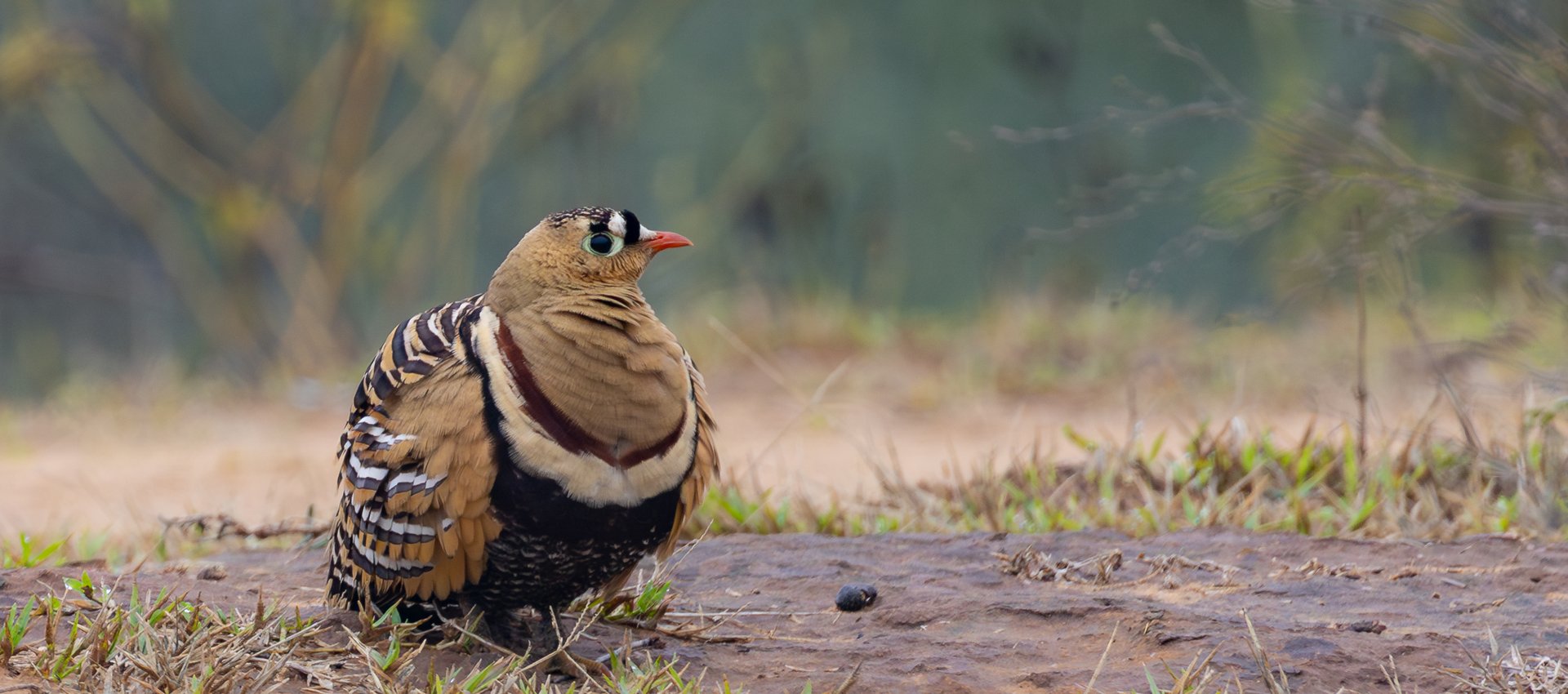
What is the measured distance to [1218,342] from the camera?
856 cm

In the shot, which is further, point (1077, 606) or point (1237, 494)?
point (1237, 494)

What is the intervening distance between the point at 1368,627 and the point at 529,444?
160 cm

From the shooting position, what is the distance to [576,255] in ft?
9.44

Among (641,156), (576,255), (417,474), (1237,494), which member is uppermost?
(576,255)

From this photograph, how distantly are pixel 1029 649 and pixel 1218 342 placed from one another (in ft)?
19.7

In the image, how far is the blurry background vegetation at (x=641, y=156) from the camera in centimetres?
1055

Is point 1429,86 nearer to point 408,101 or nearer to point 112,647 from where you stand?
point 408,101

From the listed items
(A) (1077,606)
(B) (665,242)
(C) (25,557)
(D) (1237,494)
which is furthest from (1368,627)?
(C) (25,557)

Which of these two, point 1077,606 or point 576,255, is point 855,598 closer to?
point 1077,606

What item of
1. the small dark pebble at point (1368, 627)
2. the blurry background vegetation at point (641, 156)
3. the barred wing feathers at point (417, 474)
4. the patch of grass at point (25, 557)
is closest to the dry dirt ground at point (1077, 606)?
the small dark pebble at point (1368, 627)

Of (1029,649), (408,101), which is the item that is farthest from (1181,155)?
(1029,649)

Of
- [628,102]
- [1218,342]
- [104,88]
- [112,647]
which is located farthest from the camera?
[628,102]

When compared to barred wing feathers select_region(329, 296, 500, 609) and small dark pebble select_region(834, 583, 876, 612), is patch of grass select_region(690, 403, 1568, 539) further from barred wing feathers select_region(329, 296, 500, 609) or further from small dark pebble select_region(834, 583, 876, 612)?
barred wing feathers select_region(329, 296, 500, 609)

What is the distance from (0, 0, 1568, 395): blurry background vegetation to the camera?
415 inches
